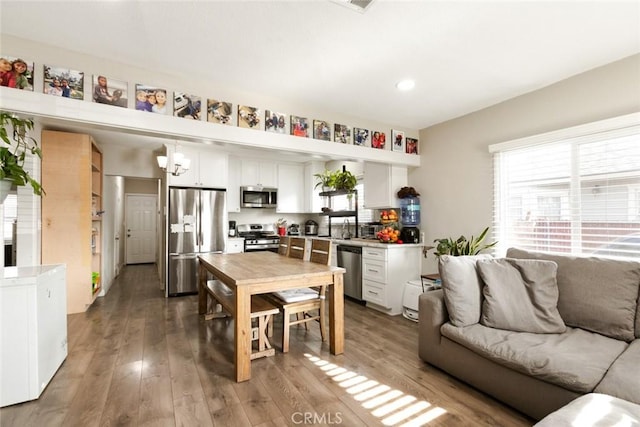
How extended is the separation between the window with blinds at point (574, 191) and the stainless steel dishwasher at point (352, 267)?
1711 millimetres

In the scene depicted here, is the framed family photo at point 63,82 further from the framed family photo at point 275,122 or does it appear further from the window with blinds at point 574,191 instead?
the window with blinds at point 574,191

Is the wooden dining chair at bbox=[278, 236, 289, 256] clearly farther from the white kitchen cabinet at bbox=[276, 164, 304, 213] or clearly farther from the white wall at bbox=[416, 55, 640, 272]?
the white kitchen cabinet at bbox=[276, 164, 304, 213]

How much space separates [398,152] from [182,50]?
2.76 metres

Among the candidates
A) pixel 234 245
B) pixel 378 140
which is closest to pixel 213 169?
pixel 234 245

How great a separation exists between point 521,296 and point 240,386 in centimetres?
213

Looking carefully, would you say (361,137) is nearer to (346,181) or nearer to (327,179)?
(346,181)

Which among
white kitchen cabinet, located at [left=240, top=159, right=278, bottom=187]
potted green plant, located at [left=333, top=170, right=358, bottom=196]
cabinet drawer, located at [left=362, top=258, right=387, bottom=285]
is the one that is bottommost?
cabinet drawer, located at [left=362, top=258, right=387, bottom=285]

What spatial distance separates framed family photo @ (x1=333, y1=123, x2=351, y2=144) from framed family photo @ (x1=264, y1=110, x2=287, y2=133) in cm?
63

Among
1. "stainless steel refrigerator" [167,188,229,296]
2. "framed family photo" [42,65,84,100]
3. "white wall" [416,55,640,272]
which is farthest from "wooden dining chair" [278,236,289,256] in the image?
"framed family photo" [42,65,84,100]

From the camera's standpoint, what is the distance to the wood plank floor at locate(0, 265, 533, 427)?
1731 millimetres

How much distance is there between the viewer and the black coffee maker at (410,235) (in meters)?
3.94

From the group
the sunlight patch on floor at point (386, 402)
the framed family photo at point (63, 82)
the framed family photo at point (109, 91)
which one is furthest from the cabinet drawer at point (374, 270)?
the framed family photo at point (63, 82)

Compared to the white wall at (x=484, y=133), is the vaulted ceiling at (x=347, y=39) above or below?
above

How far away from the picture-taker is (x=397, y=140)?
396cm
